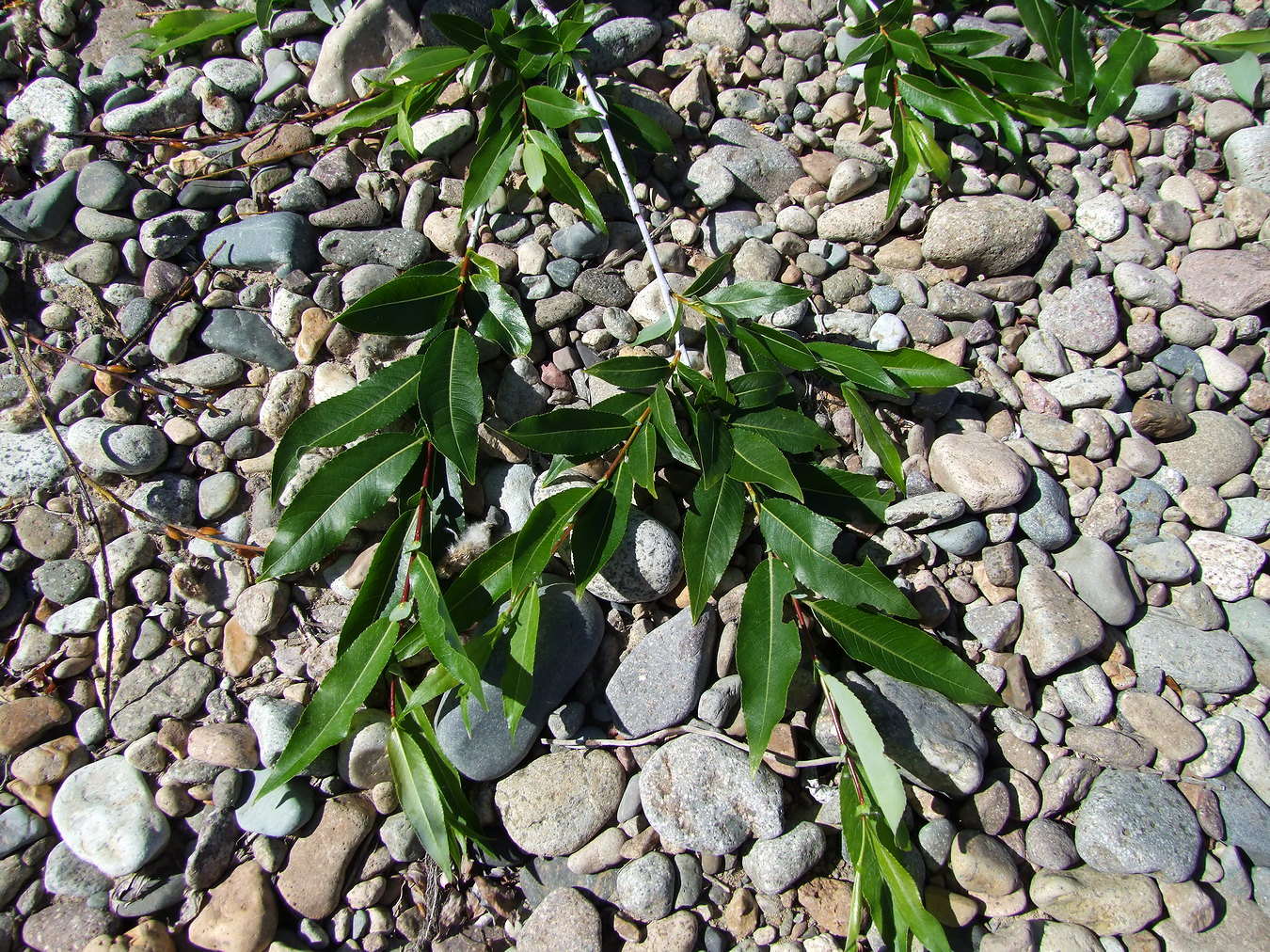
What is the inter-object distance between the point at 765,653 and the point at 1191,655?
113 centimetres

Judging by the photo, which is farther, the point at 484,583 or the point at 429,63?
the point at 429,63

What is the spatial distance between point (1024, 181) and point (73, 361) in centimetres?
280

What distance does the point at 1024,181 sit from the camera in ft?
7.64

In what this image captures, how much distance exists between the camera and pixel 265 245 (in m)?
2.03

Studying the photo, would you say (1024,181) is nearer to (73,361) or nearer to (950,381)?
(950,381)

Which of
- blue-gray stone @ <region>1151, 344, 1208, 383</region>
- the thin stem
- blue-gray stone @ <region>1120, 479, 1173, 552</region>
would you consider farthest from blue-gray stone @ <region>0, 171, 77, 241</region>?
blue-gray stone @ <region>1151, 344, 1208, 383</region>

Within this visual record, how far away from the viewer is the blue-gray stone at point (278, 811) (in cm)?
164

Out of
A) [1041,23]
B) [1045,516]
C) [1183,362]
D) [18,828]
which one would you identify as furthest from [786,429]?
[18,828]

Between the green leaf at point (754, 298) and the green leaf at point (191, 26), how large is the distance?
169cm

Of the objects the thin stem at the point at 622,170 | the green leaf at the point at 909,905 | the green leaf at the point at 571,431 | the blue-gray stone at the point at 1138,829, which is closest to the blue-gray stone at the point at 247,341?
the green leaf at the point at 571,431

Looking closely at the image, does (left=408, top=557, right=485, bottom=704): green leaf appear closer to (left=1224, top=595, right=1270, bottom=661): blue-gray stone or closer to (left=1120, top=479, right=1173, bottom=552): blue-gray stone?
(left=1120, top=479, right=1173, bottom=552): blue-gray stone

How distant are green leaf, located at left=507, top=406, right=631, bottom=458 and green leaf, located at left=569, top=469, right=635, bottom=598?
75mm

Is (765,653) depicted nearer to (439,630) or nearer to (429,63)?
(439,630)

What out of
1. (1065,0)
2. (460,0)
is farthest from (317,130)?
(1065,0)
